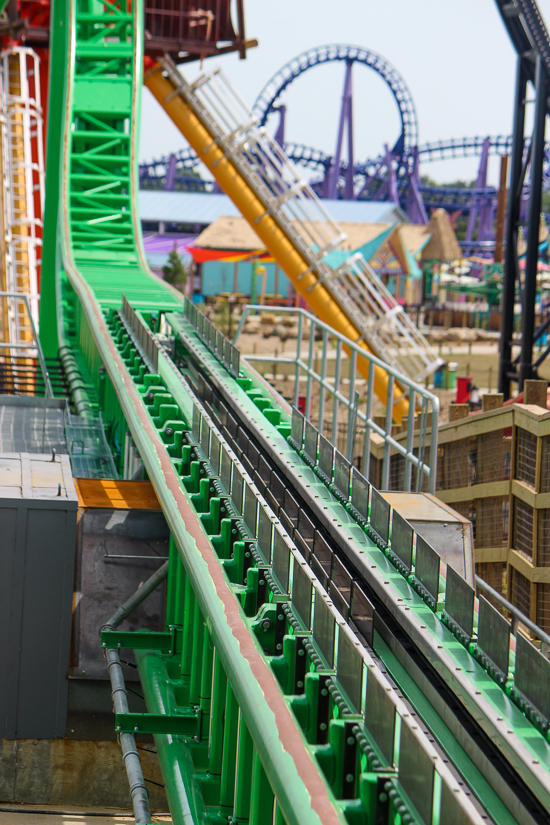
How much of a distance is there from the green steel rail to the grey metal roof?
137ft

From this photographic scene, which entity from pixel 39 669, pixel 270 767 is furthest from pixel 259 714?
pixel 39 669

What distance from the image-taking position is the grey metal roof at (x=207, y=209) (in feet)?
162

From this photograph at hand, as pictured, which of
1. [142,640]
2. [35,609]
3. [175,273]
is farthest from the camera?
[175,273]

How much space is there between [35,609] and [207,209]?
153ft

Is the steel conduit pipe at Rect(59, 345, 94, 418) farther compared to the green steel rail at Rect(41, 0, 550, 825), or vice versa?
the steel conduit pipe at Rect(59, 345, 94, 418)

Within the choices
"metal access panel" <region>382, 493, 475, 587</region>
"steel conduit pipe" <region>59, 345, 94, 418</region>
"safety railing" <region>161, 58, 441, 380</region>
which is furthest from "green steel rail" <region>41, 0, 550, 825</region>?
"safety railing" <region>161, 58, 441, 380</region>

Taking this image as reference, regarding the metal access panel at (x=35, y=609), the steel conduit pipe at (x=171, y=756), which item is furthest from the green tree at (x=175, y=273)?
the steel conduit pipe at (x=171, y=756)

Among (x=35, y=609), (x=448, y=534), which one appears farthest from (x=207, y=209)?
(x=448, y=534)

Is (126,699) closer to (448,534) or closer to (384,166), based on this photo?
(448,534)

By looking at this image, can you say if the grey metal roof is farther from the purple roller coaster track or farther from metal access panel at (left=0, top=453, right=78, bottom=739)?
metal access panel at (left=0, top=453, right=78, bottom=739)

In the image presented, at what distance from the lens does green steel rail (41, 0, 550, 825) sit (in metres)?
2.97

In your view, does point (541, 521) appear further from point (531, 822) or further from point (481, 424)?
point (531, 822)

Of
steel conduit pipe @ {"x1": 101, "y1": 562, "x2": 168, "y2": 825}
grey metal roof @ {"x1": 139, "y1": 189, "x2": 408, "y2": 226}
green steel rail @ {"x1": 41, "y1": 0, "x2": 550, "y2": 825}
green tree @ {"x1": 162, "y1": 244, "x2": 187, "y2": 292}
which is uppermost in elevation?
grey metal roof @ {"x1": 139, "y1": 189, "x2": 408, "y2": 226}

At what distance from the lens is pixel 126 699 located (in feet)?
16.8
